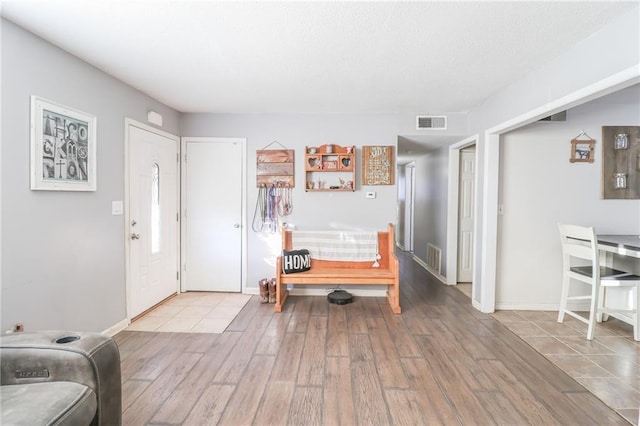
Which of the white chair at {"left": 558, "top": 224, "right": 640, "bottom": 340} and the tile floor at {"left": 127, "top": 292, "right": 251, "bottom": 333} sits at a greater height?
the white chair at {"left": 558, "top": 224, "right": 640, "bottom": 340}

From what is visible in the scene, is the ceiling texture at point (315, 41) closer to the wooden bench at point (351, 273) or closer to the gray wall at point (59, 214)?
the gray wall at point (59, 214)

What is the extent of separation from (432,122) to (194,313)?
3628 mm

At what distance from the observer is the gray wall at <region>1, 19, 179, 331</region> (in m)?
1.92

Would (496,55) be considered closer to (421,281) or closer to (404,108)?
(404,108)

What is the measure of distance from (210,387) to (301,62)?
8.04ft

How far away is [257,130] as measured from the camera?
3994mm

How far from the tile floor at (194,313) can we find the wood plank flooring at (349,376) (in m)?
0.15

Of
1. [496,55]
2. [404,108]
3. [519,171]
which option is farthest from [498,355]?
[404,108]

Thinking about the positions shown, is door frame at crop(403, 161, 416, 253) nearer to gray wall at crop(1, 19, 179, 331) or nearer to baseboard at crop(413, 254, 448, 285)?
baseboard at crop(413, 254, 448, 285)

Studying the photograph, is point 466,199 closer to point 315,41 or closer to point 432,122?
point 432,122

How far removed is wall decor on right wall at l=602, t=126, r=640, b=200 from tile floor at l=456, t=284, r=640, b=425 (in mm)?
1386

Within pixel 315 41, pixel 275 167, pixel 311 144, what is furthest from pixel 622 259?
pixel 275 167

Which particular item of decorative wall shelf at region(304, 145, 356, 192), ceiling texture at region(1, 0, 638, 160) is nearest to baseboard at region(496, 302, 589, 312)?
decorative wall shelf at region(304, 145, 356, 192)

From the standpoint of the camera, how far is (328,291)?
13.2 ft
